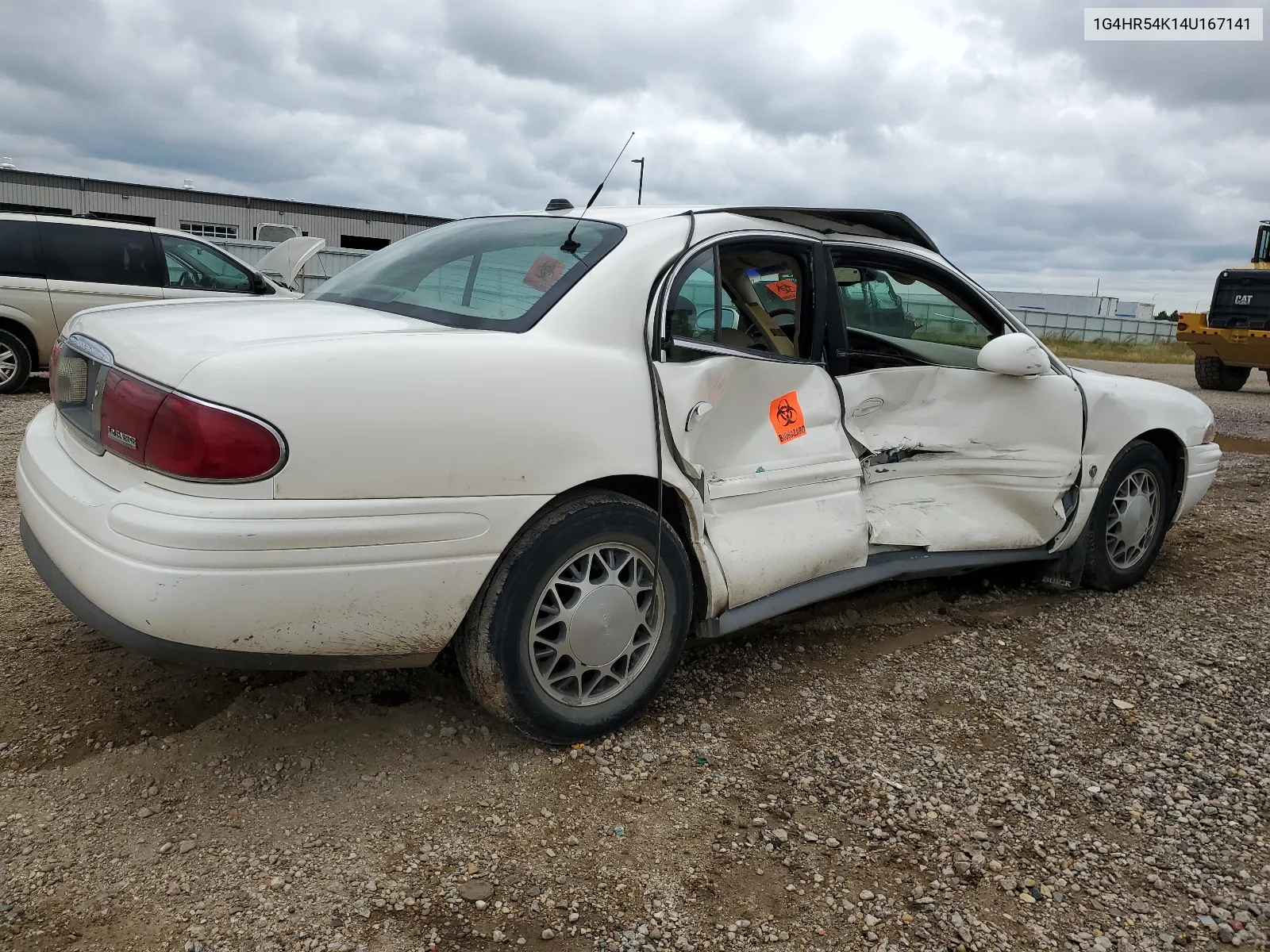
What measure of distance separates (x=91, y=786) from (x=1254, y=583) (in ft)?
16.1

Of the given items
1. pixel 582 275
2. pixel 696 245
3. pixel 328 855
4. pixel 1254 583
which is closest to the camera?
pixel 328 855

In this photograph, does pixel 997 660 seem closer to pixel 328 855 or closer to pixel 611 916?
pixel 611 916

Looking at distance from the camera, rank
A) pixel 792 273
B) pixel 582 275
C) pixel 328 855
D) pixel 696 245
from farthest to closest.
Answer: pixel 792 273 < pixel 696 245 < pixel 582 275 < pixel 328 855

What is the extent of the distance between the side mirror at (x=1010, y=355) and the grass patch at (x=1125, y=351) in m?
23.6

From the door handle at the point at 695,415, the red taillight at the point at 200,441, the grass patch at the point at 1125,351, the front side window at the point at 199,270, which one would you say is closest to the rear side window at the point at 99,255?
the front side window at the point at 199,270

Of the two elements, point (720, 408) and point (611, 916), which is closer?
point (611, 916)

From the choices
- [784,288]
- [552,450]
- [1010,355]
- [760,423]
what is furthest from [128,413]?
[1010,355]

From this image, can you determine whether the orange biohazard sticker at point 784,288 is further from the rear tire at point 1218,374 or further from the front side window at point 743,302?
the rear tire at point 1218,374

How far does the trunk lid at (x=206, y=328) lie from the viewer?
2.20 m

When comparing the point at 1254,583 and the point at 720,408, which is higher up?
the point at 720,408

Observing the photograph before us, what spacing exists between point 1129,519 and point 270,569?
3733 mm

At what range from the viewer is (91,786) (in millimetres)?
2422

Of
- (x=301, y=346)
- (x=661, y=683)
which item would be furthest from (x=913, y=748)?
(x=301, y=346)

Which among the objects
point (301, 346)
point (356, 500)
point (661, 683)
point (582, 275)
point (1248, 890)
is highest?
point (582, 275)
